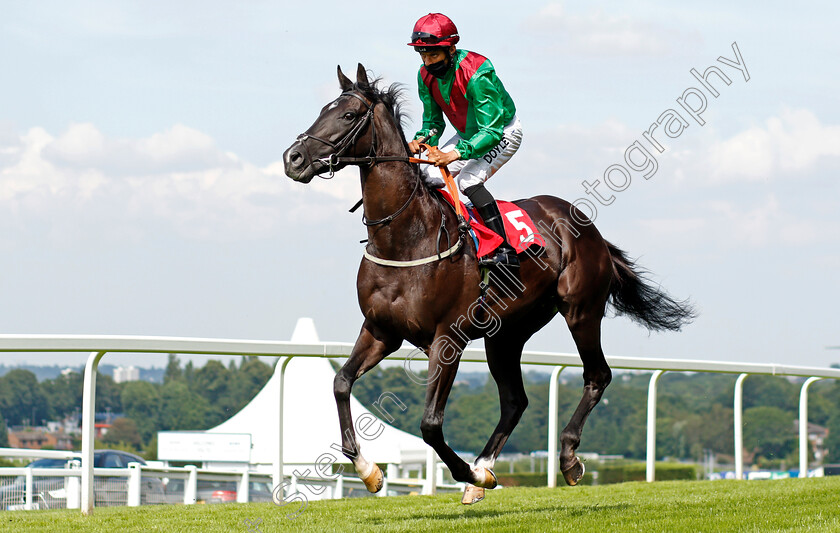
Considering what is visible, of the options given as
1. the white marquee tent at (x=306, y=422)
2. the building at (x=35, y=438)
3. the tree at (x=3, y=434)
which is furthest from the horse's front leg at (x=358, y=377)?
the tree at (x=3, y=434)

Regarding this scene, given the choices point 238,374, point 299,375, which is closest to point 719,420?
point 238,374

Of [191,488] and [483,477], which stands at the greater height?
[483,477]

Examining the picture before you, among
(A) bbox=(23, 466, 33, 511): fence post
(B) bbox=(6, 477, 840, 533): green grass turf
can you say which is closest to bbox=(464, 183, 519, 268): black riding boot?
(B) bbox=(6, 477, 840, 533): green grass turf

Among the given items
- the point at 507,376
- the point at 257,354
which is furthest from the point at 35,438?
the point at 507,376

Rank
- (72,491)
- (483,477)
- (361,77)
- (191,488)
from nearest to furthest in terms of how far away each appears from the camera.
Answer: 1. (361,77)
2. (483,477)
3. (72,491)
4. (191,488)

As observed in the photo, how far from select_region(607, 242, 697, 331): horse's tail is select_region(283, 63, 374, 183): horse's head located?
2.20 metres

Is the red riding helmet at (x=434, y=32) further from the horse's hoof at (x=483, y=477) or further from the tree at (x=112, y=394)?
the tree at (x=112, y=394)

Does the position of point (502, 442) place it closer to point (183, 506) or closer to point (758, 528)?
point (758, 528)

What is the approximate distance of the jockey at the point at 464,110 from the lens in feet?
15.9

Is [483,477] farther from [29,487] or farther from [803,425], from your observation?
[803,425]

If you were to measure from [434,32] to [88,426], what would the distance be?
2757mm

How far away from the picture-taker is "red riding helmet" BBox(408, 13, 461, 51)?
4820 millimetres

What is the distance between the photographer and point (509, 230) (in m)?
5.05

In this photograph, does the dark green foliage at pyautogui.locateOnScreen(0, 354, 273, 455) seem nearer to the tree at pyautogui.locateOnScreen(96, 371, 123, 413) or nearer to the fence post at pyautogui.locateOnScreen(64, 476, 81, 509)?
the tree at pyautogui.locateOnScreen(96, 371, 123, 413)
